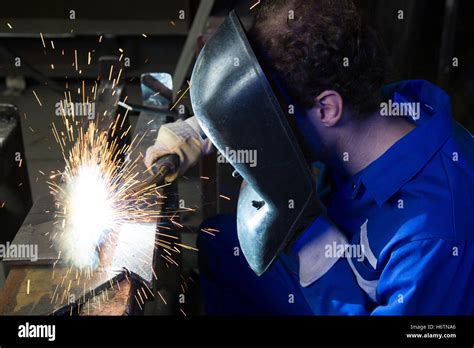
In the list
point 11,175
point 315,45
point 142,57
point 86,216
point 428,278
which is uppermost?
point 142,57

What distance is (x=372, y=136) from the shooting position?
114cm

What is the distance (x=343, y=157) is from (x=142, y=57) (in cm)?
182

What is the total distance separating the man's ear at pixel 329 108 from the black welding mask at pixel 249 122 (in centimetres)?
9

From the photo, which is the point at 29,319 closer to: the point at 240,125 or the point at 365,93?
the point at 240,125

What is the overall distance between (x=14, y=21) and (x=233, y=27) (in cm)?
128

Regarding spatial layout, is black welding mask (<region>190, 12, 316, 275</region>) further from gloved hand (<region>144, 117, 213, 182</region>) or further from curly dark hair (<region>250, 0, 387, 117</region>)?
gloved hand (<region>144, 117, 213, 182</region>)

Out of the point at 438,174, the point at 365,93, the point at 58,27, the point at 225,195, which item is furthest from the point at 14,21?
the point at 438,174

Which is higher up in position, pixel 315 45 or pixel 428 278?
pixel 315 45

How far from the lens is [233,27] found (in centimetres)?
101

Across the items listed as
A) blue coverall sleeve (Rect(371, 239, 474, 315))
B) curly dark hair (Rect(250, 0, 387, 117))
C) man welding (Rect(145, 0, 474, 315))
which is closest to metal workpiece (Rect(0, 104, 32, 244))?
man welding (Rect(145, 0, 474, 315))

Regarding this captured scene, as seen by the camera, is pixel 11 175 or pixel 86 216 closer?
pixel 86 216

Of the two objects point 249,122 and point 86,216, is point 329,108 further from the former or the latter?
point 86,216

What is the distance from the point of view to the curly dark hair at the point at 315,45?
1.04 m

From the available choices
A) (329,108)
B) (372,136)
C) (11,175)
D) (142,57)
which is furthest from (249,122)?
(142,57)
